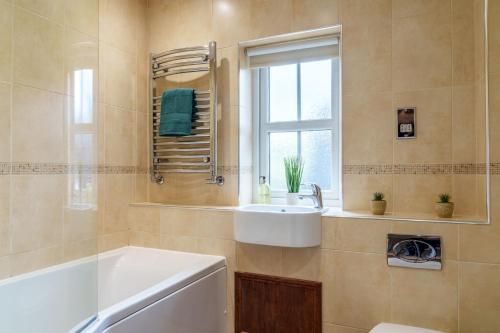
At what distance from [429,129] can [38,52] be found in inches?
78.9

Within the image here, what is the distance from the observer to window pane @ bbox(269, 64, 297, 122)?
223 cm

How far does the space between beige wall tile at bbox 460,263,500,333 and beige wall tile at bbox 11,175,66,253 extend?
1.93 m

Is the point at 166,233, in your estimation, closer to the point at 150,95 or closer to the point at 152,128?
the point at 152,128

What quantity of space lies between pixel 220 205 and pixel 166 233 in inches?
15.3

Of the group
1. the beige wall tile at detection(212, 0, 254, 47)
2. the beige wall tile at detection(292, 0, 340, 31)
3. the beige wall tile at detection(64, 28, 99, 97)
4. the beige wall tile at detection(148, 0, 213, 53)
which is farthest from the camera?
the beige wall tile at detection(148, 0, 213, 53)

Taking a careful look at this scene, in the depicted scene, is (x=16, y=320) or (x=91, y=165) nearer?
(x=16, y=320)

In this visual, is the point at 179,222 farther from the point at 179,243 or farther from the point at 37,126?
the point at 37,126

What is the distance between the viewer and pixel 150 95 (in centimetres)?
234

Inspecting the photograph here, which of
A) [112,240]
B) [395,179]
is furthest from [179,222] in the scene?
[395,179]

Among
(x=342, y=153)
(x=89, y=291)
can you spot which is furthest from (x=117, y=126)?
(x=342, y=153)

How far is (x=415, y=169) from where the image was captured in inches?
67.0

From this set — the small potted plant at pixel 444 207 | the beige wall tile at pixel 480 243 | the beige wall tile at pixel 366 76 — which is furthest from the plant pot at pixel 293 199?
the beige wall tile at pixel 480 243

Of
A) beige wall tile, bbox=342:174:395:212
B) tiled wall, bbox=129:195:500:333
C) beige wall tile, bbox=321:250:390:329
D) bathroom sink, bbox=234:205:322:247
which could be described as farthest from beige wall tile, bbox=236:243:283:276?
beige wall tile, bbox=342:174:395:212

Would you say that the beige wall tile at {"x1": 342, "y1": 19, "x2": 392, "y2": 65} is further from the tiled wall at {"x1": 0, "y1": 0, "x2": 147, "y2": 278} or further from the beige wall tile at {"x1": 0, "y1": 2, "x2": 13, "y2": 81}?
the beige wall tile at {"x1": 0, "y1": 2, "x2": 13, "y2": 81}
